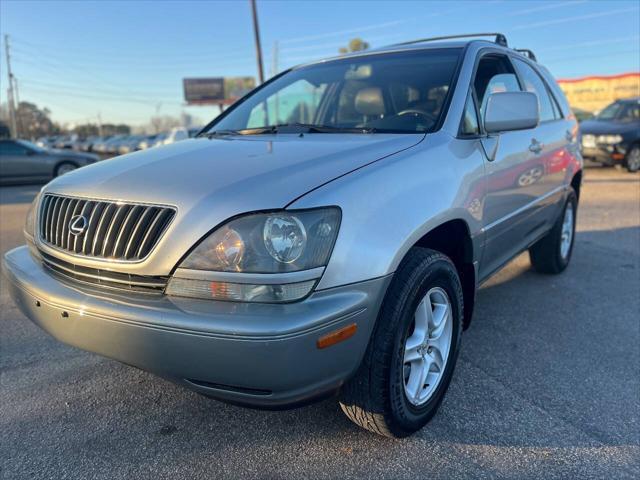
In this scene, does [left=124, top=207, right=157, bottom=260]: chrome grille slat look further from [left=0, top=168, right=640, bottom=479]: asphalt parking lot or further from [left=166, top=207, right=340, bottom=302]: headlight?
[left=0, top=168, right=640, bottom=479]: asphalt parking lot

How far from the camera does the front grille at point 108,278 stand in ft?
6.05

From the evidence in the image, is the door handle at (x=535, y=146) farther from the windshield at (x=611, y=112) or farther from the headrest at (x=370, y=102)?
the windshield at (x=611, y=112)

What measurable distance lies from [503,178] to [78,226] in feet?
7.35

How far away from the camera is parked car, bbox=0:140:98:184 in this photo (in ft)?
43.8

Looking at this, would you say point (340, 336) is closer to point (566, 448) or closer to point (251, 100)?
point (566, 448)

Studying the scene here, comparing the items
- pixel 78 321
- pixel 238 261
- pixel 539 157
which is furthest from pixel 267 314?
pixel 539 157

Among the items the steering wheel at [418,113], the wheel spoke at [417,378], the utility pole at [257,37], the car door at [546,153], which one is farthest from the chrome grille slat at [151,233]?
the utility pole at [257,37]

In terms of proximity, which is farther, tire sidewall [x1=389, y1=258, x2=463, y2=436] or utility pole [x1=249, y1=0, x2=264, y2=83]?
utility pole [x1=249, y1=0, x2=264, y2=83]

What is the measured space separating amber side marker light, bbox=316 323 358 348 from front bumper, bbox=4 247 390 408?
0.05 feet

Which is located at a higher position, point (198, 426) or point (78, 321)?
point (78, 321)

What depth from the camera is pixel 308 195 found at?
181 centimetres

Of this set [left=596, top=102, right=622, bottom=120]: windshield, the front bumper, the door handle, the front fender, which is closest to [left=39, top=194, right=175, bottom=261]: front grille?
the front bumper

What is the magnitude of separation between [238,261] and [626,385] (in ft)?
7.31

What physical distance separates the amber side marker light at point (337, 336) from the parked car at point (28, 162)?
1334cm
